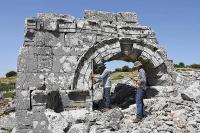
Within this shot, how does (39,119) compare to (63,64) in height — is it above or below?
below

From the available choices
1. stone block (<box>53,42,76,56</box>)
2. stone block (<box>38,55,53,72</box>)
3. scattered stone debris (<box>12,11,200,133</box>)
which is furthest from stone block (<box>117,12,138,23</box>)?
stone block (<box>38,55,53,72</box>)

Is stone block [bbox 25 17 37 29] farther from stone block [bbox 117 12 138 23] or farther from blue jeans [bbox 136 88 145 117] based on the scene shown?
blue jeans [bbox 136 88 145 117]

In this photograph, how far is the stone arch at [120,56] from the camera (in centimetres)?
1204

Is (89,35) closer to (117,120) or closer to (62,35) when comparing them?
(62,35)

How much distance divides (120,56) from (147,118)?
3.16 m

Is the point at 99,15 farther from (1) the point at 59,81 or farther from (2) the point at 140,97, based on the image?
(2) the point at 140,97

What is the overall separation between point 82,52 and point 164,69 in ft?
9.07

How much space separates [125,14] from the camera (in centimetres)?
1312

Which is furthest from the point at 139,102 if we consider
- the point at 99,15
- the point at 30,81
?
the point at 99,15

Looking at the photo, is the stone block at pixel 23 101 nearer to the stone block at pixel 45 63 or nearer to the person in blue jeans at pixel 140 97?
the stone block at pixel 45 63

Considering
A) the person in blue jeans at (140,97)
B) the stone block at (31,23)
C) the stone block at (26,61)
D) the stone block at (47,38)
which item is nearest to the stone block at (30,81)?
the stone block at (26,61)

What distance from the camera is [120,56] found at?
42.1ft

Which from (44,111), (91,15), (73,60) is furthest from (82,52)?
(44,111)

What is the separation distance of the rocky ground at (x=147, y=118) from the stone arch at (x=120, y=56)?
1.00 m
